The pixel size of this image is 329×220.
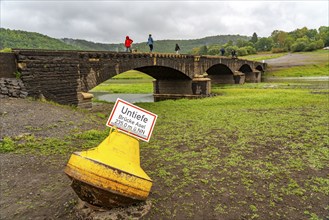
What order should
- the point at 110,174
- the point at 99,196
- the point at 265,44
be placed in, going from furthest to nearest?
the point at 265,44 → the point at 99,196 → the point at 110,174

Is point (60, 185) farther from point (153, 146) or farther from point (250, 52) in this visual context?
point (250, 52)

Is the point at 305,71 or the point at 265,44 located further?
the point at 265,44

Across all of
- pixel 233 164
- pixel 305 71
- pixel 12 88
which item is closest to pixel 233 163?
pixel 233 164

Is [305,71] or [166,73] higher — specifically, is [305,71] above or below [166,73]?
below

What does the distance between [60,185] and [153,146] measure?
414 cm

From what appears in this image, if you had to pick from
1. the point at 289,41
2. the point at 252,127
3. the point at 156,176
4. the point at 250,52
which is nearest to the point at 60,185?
the point at 156,176

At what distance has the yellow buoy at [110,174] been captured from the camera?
458 centimetres

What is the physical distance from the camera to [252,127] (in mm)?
12656

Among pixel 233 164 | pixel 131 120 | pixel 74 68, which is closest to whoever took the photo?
pixel 131 120

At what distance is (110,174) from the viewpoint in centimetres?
459

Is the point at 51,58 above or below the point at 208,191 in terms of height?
above

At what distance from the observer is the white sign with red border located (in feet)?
17.1

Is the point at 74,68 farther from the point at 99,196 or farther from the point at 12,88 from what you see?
the point at 99,196

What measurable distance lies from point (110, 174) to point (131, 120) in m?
1.16
